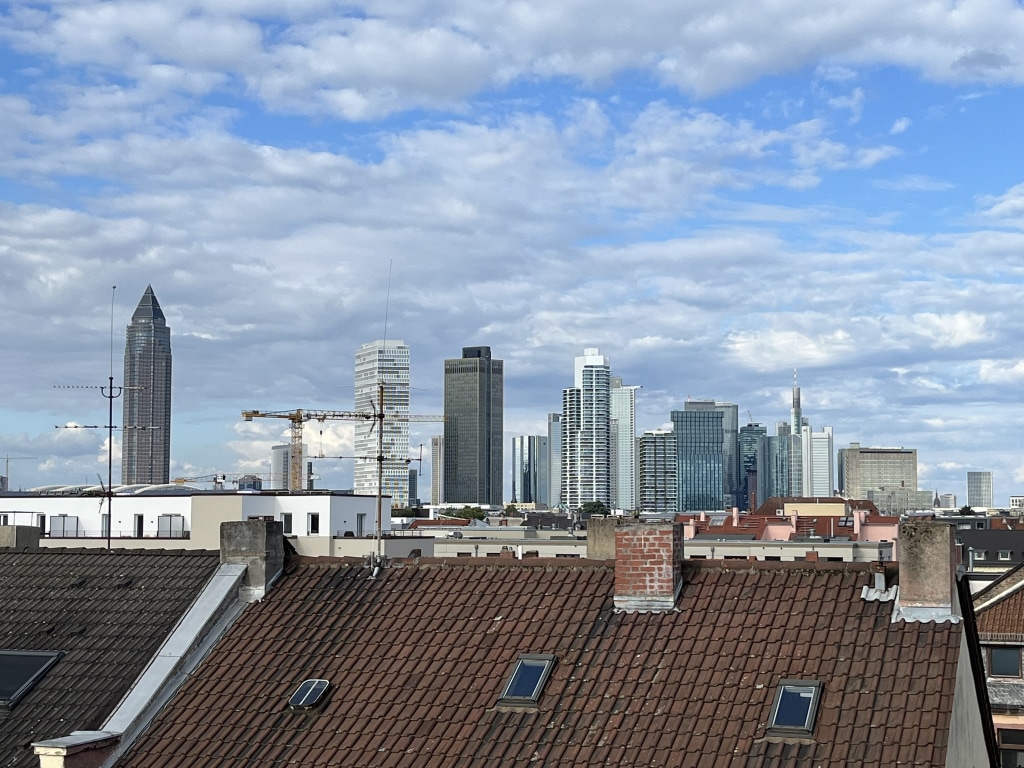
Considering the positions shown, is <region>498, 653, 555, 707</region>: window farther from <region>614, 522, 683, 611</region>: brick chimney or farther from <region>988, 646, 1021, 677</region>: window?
<region>988, 646, 1021, 677</region>: window

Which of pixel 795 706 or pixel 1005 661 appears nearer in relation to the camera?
pixel 795 706

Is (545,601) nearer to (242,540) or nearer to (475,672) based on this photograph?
(475,672)

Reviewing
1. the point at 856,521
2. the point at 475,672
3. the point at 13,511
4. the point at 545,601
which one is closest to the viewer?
the point at 475,672

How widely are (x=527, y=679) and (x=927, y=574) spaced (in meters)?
6.52

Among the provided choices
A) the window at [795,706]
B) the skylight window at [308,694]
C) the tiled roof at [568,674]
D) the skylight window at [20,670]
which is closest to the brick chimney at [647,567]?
the tiled roof at [568,674]

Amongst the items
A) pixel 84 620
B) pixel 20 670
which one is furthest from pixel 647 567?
pixel 20 670

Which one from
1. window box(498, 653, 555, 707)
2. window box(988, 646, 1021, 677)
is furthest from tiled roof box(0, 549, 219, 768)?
window box(988, 646, 1021, 677)

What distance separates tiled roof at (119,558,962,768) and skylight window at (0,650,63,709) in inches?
128

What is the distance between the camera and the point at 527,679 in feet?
71.3

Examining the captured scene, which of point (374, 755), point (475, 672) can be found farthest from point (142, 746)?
point (475, 672)

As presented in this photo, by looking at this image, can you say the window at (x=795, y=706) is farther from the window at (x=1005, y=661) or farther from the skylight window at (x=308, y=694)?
the window at (x=1005, y=661)

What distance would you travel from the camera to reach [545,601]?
23.7m

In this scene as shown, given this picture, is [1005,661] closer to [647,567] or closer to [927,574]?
[927,574]

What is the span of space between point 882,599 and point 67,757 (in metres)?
13.0
